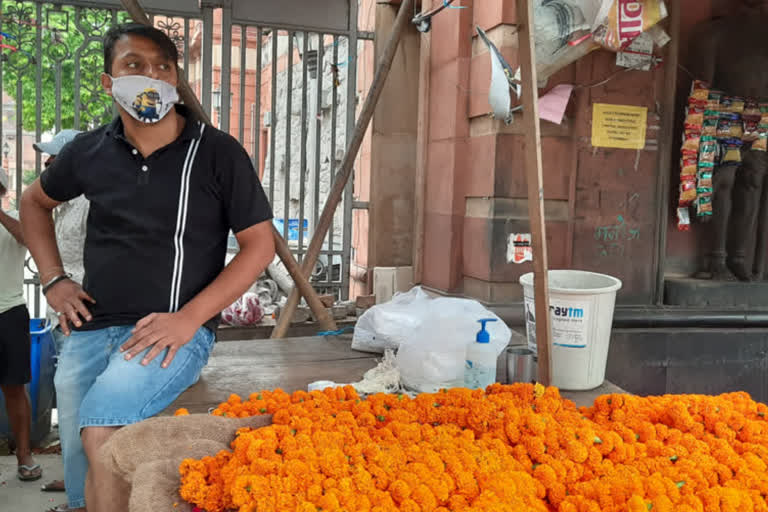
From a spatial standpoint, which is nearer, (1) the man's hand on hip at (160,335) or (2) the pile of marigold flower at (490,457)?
(2) the pile of marigold flower at (490,457)

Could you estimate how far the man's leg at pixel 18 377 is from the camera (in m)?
3.44

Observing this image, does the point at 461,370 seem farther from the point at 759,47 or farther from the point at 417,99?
the point at 759,47

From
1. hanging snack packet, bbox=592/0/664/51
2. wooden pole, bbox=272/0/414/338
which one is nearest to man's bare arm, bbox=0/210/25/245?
wooden pole, bbox=272/0/414/338

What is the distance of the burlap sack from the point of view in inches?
52.0

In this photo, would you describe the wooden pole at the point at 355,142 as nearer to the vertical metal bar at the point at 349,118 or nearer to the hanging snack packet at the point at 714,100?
the vertical metal bar at the point at 349,118

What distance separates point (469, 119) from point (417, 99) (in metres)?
0.99

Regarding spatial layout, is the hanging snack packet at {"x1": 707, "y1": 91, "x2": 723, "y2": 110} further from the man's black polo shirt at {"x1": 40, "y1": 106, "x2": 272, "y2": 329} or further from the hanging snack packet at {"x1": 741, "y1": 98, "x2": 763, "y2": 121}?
the man's black polo shirt at {"x1": 40, "y1": 106, "x2": 272, "y2": 329}

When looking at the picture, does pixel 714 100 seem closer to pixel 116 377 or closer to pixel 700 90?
pixel 700 90

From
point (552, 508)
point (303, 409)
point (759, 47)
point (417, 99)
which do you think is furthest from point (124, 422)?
point (759, 47)

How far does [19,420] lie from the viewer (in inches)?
140

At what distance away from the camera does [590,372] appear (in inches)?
96.6

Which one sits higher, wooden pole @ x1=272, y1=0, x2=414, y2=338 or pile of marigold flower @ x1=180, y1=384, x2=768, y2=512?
wooden pole @ x1=272, y1=0, x2=414, y2=338

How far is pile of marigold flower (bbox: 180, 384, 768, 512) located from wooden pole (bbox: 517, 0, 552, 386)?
27 cm

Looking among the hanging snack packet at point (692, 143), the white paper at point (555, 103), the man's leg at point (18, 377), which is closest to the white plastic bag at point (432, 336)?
the white paper at point (555, 103)
